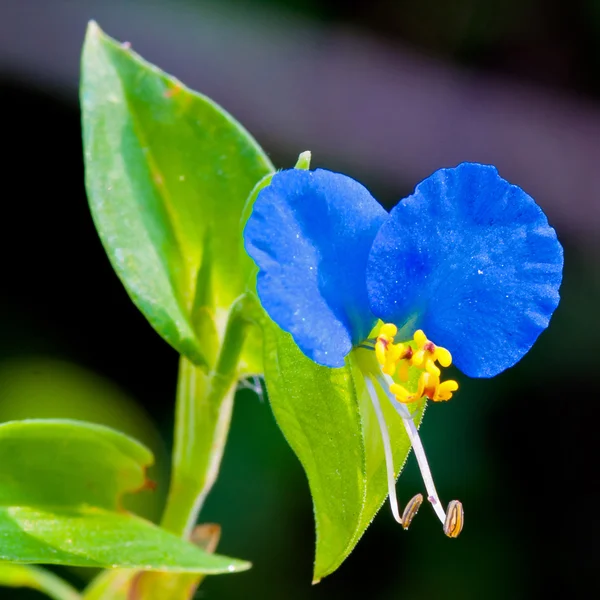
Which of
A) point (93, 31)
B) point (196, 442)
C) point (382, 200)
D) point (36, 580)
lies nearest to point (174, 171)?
point (93, 31)

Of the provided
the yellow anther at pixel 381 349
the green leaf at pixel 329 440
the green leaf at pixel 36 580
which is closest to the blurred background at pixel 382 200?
the green leaf at pixel 36 580

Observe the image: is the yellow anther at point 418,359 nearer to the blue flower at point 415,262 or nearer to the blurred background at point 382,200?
the blue flower at point 415,262

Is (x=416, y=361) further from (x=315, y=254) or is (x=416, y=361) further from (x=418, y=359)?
(x=315, y=254)

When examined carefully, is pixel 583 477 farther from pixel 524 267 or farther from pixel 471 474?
pixel 524 267

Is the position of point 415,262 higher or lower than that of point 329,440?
higher

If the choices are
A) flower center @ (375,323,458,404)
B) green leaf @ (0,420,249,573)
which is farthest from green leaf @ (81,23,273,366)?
flower center @ (375,323,458,404)

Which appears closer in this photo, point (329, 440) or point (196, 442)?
point (329, 440)

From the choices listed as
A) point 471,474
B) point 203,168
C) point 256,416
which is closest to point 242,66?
point 256,416
